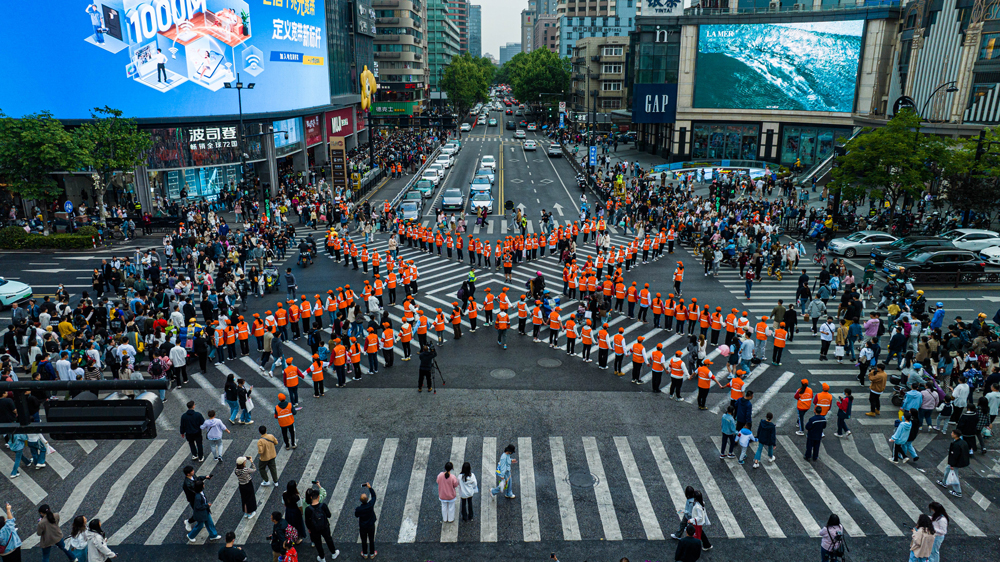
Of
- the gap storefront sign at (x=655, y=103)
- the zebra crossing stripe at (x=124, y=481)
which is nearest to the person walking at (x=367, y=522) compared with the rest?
the zebra crossing stripe at (x=124, y=481)

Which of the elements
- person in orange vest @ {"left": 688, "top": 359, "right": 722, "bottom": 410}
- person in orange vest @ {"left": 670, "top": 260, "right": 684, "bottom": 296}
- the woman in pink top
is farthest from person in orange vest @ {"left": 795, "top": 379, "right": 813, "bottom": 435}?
person in orange vest @ {"left": 670, "top": 260, "right": 684, "bottom": 296}

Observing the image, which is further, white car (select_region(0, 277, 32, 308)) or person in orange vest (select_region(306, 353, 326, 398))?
white car (select_region(0, 277, 32, 308))

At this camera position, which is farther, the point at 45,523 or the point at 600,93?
the point at 600,93

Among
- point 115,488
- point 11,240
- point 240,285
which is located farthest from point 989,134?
point 11,240

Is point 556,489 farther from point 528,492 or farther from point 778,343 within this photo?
point 778,343

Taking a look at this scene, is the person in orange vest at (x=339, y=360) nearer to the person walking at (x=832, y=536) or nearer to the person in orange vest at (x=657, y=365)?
the person in orange vest at (x=657, y=365)

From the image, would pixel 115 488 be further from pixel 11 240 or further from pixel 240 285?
pixel 11 240

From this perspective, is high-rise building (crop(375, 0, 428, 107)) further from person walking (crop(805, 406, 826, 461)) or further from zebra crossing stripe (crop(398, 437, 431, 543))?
person walking (crop(805, 406, 826, 461))
